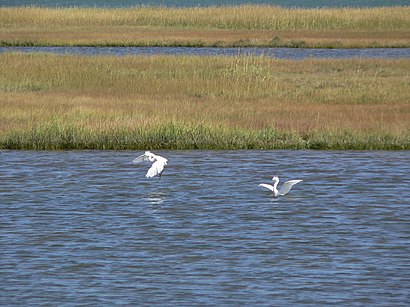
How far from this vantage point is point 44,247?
567 inches

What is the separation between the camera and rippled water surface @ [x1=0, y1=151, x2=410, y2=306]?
12195 mm

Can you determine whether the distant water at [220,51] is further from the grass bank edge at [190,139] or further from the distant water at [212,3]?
the distant water at [212,3]

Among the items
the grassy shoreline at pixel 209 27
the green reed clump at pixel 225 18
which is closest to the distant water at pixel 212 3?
the green reed clump at pixel 225 18

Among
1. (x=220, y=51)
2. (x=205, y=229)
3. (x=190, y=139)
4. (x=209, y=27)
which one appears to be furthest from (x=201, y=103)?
(x=209, y=27)

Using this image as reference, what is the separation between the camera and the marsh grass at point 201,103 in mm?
23344

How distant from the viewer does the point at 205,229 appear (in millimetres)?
15648

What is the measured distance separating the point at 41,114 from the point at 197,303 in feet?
48.3

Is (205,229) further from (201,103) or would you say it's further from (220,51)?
(220,51)

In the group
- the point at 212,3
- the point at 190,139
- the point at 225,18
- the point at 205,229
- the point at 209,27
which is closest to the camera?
the point at 205,229

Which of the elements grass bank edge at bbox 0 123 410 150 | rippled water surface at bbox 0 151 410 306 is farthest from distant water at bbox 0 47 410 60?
rippled water surface at bbox 0 151 410 306

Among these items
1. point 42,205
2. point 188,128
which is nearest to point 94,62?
point 188,128

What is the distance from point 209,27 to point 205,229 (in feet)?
170

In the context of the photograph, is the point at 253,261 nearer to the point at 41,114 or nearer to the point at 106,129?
the point at 106,129

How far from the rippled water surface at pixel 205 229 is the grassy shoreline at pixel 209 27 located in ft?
105
